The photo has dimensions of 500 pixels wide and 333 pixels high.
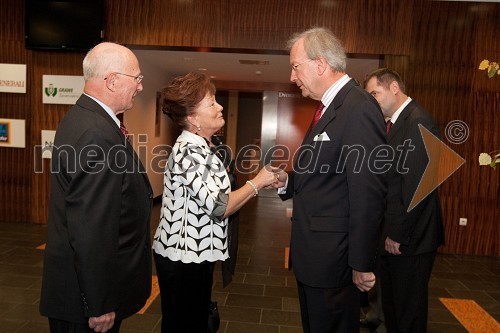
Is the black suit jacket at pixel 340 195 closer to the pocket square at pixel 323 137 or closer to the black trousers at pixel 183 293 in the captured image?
the pocket square at pixel 323 137

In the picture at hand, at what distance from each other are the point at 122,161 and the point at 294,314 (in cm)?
258

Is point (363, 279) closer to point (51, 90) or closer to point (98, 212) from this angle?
point (98, 212)

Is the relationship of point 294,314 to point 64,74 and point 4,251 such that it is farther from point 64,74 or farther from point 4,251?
point 64,74

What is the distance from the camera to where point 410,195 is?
105 inches

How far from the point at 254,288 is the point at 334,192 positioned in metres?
2.76

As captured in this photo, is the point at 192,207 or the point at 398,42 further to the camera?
the point at 398,42

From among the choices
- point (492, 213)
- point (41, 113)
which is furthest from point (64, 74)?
point (492, 213)

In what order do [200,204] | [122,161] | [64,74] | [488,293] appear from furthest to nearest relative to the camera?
[64,74]
[488,293]
[200,204]
[122,161]

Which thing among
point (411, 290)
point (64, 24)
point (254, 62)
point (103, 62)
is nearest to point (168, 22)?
point (64, 24)

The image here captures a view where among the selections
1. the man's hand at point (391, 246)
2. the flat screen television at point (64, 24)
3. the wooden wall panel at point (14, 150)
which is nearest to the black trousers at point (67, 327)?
the man's hand at point (391, 246)

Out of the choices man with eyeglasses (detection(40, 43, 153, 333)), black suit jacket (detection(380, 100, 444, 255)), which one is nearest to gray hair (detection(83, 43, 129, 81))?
man with eyeglasses (detection(40, 43, 153, 333))

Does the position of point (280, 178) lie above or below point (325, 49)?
below

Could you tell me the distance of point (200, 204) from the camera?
84.5 inches

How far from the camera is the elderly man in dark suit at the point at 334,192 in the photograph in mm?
1814
